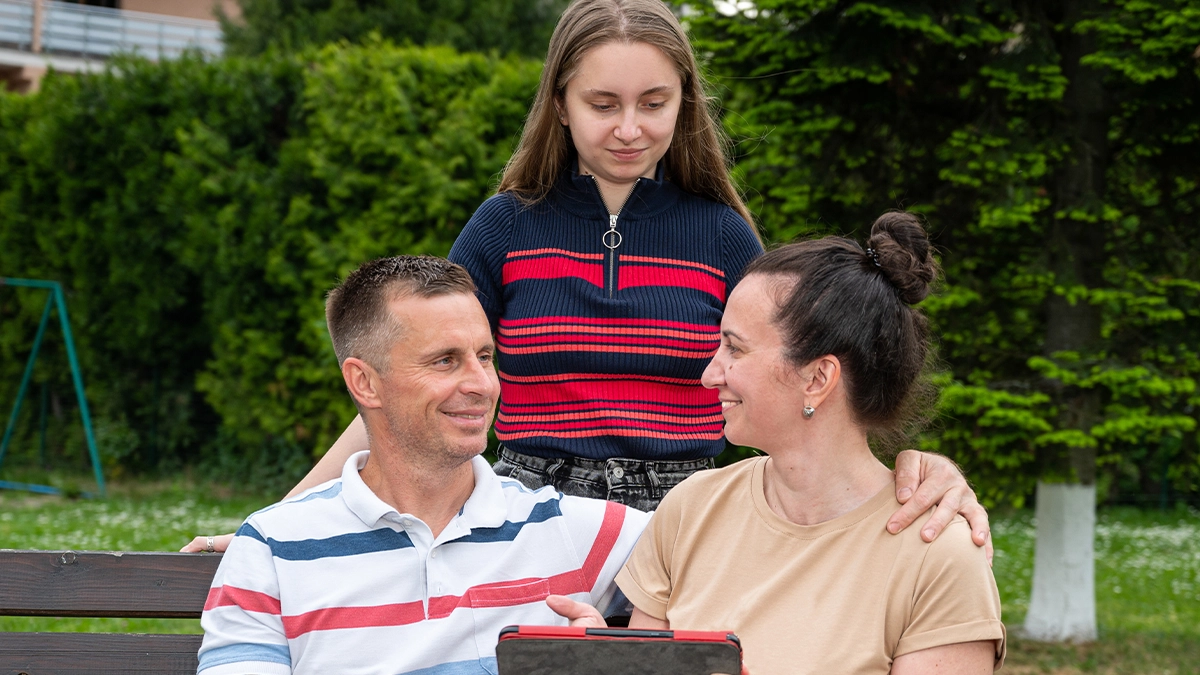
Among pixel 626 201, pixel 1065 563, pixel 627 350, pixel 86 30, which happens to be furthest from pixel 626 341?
pixel 86 30

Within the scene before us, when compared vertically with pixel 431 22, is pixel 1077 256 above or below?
below

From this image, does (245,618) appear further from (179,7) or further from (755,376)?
(179,7)

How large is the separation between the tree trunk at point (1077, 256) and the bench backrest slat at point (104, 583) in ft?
14.7

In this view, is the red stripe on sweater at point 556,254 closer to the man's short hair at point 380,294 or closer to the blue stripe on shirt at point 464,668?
the man's short hair at point 380,294

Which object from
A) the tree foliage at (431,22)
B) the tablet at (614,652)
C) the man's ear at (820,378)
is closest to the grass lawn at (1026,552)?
the tablet at (614,652)

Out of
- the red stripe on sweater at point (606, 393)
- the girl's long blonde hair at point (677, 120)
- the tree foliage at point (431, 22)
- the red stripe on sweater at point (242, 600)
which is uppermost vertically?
the tree foliage at point (431, 22)

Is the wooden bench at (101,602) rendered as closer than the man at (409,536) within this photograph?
No

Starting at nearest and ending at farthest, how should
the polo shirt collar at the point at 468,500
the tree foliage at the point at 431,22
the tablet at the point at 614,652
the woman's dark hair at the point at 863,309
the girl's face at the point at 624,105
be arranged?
the tablet at the point at 614,652 < the woman's dark hair at the point at 863,309 < the polo shirt collar at the point at 468,500 < the girl's face at the point at 624,105 < the tree foliage at the point at 431,22

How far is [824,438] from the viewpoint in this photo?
2.24 m

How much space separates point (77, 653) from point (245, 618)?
0.77 meters

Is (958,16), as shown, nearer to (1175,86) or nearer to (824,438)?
(1175,86)

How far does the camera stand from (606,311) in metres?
2.67

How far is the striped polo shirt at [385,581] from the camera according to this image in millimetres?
2232

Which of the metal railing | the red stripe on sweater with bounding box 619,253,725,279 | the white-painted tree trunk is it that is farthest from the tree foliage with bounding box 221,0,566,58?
the red stripe on sweater with bounding box 619,253,725,279
